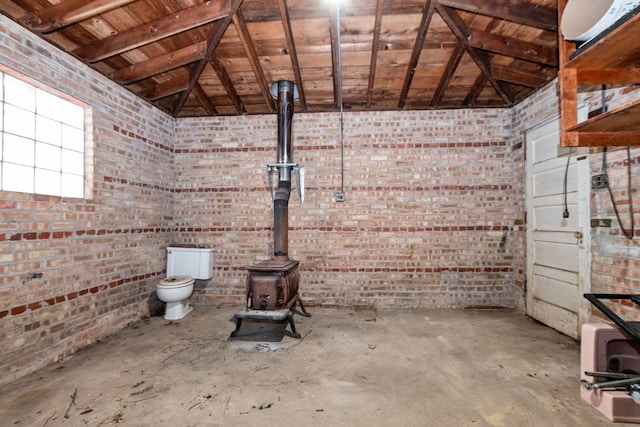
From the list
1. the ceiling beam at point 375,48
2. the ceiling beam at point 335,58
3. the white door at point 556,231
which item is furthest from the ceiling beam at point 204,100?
the white door at point 556,231

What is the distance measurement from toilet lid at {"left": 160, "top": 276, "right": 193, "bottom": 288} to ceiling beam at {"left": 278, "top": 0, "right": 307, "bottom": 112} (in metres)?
2.96

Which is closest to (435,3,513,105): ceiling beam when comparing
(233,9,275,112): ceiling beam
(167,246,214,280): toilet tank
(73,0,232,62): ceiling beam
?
(233,9,275,112): ceiling beam

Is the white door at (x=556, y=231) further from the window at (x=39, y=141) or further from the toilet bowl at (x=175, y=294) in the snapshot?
the window at (x=39, y=141)

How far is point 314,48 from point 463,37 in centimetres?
166

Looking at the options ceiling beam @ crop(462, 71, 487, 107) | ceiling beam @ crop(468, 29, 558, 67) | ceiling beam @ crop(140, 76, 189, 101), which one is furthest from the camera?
ceiling beam @ crop(140, 76, 189, 101)

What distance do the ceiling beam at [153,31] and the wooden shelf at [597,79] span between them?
2.95m

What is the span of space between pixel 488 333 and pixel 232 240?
365 cm

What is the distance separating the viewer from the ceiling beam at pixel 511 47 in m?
2.96

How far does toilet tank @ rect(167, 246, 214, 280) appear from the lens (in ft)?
12.8

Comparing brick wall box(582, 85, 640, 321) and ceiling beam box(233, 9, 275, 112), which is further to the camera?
ceiling beam box(233, 9, 275, 112)

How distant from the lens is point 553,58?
9.64ft

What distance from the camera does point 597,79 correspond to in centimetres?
186

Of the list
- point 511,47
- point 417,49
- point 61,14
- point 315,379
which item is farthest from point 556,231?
point 61,14

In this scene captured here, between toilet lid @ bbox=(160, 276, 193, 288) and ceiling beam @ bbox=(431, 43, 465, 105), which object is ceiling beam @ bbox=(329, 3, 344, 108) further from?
toilet lid @ bbox=(160, 276, 193, 288)
